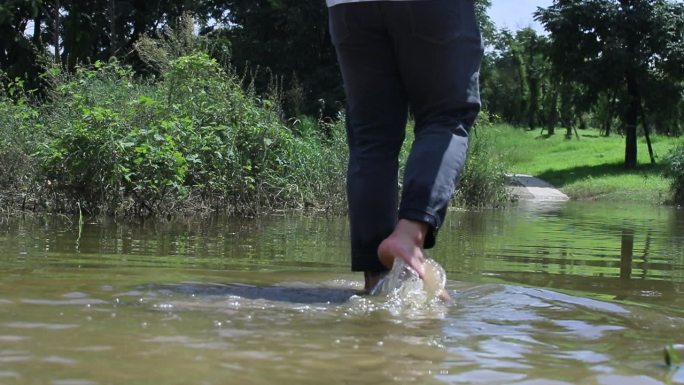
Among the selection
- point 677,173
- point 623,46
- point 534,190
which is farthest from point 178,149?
point 623,46

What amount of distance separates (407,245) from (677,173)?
1857 cm

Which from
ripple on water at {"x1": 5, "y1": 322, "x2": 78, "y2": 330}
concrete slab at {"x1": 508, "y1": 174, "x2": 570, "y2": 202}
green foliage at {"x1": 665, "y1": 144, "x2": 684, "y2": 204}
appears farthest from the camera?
green foliage at {"x1": 665, "y1": 144, "x2": 684, "y2": 204}

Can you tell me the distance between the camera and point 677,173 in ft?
65.3

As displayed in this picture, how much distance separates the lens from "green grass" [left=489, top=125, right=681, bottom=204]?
23.1 m

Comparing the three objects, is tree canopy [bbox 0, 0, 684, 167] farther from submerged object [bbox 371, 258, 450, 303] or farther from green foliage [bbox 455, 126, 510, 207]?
submerged object [bbox 371, 258, 450, 303]

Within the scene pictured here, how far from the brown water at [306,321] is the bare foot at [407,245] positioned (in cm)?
17

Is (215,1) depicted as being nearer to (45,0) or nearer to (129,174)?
(45,0)

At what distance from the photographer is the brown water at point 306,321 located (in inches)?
71.8

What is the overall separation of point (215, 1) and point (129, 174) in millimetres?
27625

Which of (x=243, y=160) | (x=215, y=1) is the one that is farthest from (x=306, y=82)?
(x=243, y=160)

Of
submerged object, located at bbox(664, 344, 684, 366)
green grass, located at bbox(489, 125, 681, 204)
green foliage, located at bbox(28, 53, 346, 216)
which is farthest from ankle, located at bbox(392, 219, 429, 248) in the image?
green grass, located at bbox(489, 125, 681, 204)

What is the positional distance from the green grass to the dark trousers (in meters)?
12.1

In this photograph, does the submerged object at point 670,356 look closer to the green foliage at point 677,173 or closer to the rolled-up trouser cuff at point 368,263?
the rolled-up trouser cuff at point 368,263

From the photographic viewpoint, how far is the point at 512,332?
2.35m
